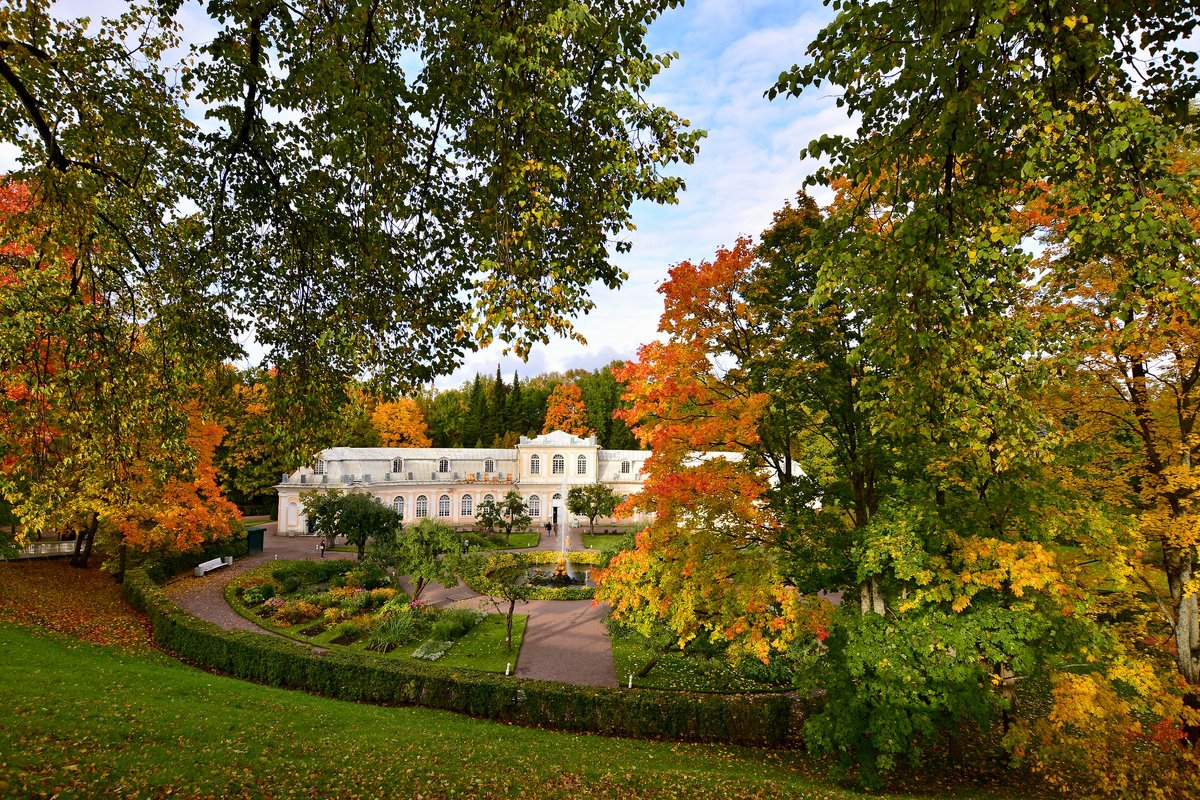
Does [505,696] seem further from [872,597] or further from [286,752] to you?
[872,597]

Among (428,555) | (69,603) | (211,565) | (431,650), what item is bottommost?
(431,650)

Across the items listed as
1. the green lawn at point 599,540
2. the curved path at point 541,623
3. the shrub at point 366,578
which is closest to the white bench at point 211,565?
the curved path at point 541,623

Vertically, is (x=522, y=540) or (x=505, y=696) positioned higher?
(x=522, y=540)

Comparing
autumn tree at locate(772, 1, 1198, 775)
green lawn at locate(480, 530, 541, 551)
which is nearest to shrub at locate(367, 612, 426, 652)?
green lawn at locate(480, 530, 541, 551)

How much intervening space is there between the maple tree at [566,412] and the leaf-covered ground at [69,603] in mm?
38033

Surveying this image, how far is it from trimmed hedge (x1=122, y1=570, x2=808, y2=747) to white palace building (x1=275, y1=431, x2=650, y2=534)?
22.2 metres

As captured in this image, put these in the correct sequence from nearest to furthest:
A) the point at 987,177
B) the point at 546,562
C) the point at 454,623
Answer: the point at 987,177 → the point at 454,623 → the point at 546,562

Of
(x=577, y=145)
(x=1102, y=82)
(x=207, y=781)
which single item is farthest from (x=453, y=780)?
(x=1102, y=82)

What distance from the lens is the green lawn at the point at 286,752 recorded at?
6.47m

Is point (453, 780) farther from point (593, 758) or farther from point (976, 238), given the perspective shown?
point (976, 238)

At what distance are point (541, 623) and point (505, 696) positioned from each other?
7.06 meters

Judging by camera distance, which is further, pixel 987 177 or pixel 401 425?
pixel 401 425

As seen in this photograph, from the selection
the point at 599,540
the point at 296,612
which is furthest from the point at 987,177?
the point at 599,540

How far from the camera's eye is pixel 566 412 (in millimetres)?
57062
